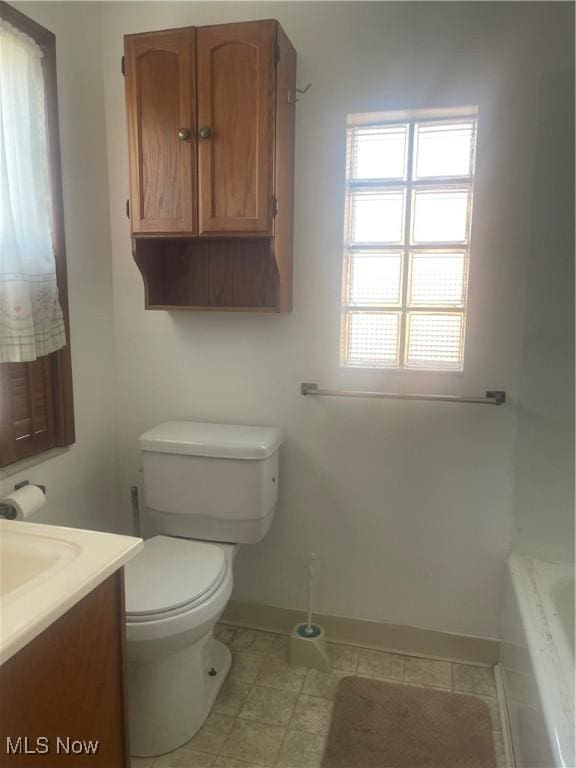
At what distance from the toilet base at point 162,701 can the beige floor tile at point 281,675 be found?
33 centimetres

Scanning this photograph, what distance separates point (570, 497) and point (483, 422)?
1.21 ft

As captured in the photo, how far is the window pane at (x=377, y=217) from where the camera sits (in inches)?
74.5

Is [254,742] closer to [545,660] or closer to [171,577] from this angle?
[171,577]

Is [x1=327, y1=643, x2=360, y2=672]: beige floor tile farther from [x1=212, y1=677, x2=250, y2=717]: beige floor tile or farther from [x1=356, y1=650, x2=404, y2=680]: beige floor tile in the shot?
[x1=212, y1=677, x2=250, y2=717]: beige floor tile

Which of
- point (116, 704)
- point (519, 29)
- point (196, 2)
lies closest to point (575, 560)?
point (116, 704)

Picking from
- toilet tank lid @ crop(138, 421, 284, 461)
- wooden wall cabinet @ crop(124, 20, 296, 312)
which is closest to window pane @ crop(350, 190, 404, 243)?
wooden wall cabinet @ crop(124, 20, 296, 312)

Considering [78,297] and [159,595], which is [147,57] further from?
[159,595]

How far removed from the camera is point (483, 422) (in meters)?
1.86

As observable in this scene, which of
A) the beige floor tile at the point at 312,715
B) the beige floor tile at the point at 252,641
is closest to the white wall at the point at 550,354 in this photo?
the beige floor tile at the point at 312,715

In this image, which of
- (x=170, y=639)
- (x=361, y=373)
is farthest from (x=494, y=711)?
(x=361, y=373)

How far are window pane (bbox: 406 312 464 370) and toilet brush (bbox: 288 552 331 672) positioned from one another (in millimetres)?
865

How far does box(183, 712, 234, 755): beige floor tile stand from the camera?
1634 mm

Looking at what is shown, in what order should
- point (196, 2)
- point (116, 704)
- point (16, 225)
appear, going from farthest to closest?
point (196, 2)
point (16, 225)
point (116, 704)

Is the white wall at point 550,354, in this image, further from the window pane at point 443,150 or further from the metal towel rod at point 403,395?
the window pane at point 443,150
